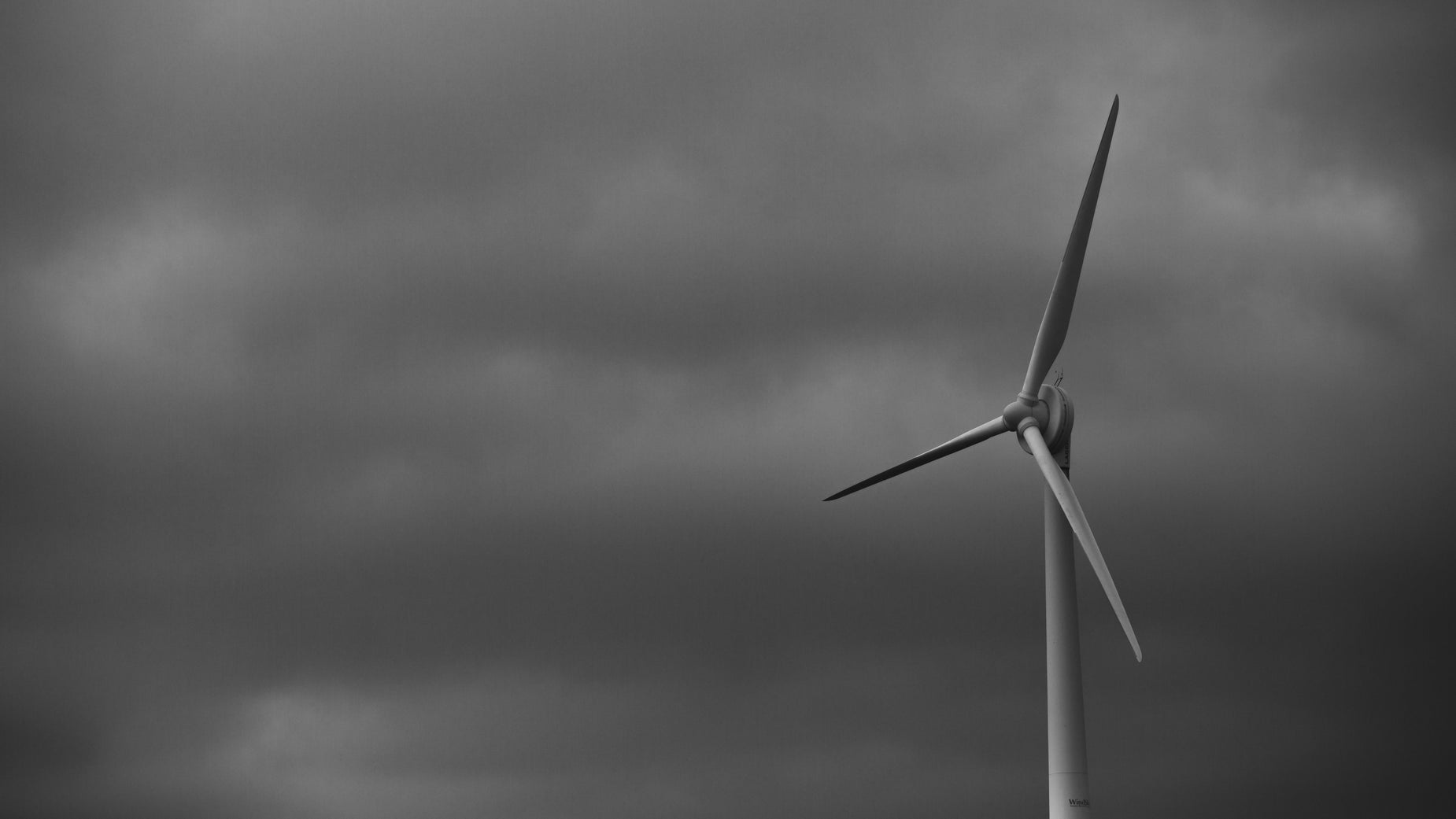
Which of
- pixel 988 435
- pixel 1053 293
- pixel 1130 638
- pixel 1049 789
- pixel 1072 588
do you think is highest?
pixel 1053 293

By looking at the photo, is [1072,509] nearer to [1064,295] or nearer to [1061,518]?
[1061,518]

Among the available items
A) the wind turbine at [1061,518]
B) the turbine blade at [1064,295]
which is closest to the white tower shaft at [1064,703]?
the wind turbine at [1061,518]

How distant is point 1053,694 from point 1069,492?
9439 millimetres

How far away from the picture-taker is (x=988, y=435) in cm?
7781

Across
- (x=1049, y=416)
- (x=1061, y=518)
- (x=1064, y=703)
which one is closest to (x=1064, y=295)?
(x=1049, y=416)

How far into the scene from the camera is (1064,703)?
225ft

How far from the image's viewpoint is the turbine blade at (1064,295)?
243 feet

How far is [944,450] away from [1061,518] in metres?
11.1

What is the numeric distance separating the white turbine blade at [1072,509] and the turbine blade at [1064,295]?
9.61ft

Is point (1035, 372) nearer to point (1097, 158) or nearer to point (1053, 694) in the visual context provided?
point (1097, 158)

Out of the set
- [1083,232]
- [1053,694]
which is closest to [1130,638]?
[1053,694]

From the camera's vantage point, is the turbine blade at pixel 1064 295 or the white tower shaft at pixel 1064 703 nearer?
the white tower shaft at pixel 1064 703

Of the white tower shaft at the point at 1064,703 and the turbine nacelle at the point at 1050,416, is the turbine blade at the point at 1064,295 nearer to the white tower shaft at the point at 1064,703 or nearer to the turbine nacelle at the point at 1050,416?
the turbine nacelle at the point at 1050,416

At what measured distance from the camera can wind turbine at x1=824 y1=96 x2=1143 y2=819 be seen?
2694 inches
